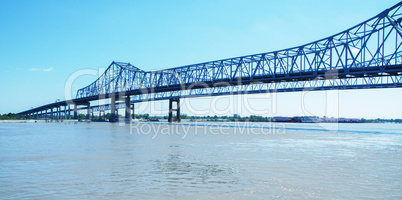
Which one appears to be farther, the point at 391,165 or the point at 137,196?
the point at 391,165

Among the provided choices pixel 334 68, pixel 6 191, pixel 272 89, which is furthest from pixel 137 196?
pixel 272 89

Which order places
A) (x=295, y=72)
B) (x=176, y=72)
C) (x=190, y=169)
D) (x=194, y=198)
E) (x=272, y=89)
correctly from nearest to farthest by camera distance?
(x=194, y=198) < (x=190, y=169) < (x=295, y=72) < (x=272, y=89) < (x=176, y=72)

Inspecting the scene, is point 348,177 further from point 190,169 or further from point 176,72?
point 176,72

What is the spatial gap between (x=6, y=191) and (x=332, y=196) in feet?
27.2

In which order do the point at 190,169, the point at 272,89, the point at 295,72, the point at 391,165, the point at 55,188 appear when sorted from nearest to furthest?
the point at 55,188, the point at 190,169, the point at 391,165, the point at 295,72, the point at 272,89

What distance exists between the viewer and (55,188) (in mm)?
9008

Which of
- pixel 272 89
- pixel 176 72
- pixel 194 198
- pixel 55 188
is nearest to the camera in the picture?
pixel 194 198

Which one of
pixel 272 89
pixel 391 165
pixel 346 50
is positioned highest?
pixel 346 50

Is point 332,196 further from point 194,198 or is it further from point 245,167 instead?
point 245,167

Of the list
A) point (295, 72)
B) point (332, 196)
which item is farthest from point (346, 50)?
point (332, 196)

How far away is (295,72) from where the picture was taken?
187 ft

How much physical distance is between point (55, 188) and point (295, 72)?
52.5 m

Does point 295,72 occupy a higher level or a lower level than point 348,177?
higher

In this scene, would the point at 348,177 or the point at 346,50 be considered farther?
the point at 346,50
